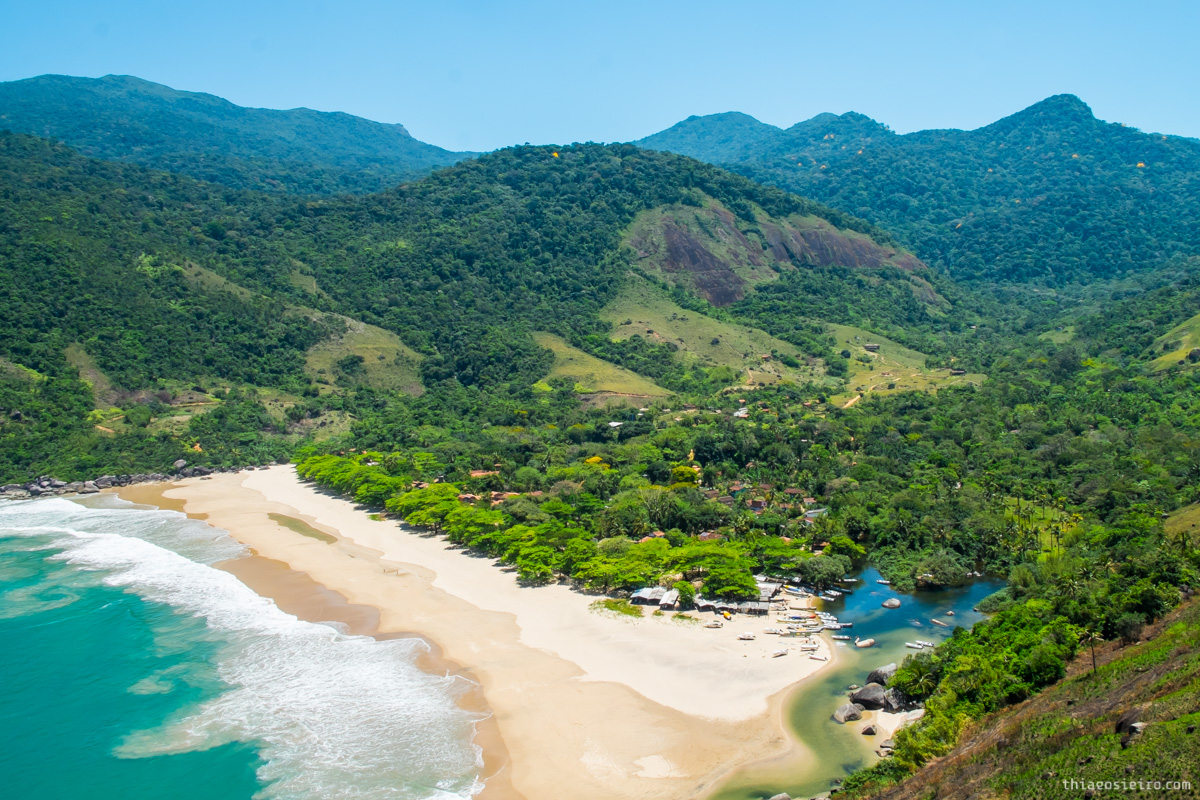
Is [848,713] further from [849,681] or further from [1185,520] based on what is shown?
[1185,520]

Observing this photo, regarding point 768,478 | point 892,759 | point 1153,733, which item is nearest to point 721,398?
point 768,478

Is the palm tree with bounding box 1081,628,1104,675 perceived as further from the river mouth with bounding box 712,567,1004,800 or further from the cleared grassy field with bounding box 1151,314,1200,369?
the cleared grassy field with bounding box 1151,314,1200,369

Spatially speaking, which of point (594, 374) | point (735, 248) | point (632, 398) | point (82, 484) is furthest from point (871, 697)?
point (735, 248)

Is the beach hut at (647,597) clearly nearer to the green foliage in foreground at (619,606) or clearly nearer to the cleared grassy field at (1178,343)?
the green foliage in foreground at (619,606)

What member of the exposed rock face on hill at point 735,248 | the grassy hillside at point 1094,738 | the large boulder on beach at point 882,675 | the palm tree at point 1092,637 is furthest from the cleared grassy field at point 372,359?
the grassy hillside at point 1094,738

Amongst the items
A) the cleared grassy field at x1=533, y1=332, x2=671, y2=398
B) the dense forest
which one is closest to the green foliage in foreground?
the dense forest

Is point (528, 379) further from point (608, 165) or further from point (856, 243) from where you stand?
point (856, 243)
